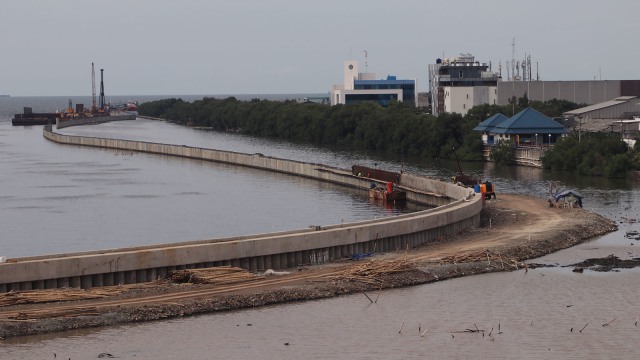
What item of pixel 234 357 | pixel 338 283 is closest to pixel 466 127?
pixel 338 283

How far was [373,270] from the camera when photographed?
4747cm

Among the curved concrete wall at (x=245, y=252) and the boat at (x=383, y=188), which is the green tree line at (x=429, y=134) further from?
the curved concrete wall at (x=245, y=252)

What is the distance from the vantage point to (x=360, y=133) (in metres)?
162

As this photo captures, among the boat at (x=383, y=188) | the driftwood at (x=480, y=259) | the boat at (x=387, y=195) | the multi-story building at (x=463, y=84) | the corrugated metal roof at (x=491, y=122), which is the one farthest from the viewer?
the multi-story building at (x=463, y=84)

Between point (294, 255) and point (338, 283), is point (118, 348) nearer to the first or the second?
point (338, 283)

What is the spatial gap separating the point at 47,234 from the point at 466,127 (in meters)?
75.4

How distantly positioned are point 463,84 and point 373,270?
131 m

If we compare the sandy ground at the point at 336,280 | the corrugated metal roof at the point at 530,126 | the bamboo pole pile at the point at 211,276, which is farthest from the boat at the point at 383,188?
the bamboo pole pile at the point at 211,276

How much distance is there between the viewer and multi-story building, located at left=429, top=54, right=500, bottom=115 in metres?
172

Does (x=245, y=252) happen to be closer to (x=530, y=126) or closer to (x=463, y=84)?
(x=530, y=126)

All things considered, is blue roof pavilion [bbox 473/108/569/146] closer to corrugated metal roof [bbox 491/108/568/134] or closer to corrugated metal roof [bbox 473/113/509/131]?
corrugated metal roof [bbox 491/108/568/134]

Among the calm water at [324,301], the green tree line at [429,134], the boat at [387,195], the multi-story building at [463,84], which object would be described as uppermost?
the multi-story building at [463,84]

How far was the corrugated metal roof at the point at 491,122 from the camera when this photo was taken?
129 meters

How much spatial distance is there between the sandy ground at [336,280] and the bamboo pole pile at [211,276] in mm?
369
